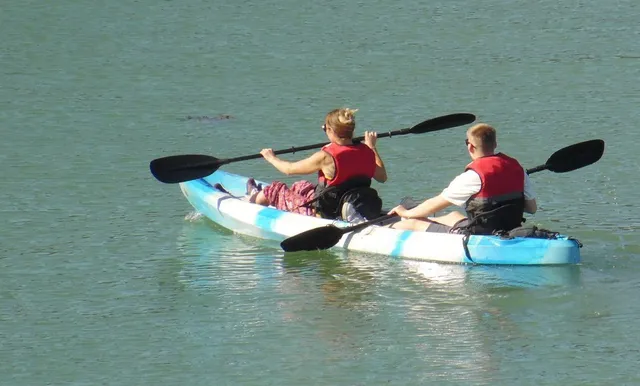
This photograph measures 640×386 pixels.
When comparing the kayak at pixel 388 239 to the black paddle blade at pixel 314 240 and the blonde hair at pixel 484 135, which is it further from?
the blonde hair at pixel 484 135

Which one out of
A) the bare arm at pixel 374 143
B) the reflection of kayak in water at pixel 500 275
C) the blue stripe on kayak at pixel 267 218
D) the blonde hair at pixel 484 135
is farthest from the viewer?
the blue stripe on kayak at pixel 267 218

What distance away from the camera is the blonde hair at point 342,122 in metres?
9.05

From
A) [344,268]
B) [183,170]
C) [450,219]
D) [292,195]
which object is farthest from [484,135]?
[183,170]

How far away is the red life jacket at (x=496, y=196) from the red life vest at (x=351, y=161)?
84 cm

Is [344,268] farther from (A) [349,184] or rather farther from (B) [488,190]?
(B) [488,190]

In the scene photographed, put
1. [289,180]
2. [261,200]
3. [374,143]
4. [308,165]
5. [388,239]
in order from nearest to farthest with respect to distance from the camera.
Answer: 1. [388,239]
2. [308,165]
3. [374,143]
4. [261,200]
5. [289,180]

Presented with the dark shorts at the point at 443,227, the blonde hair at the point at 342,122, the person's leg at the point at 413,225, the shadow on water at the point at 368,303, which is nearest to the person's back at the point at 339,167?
the blonde hair at the point at 342,122

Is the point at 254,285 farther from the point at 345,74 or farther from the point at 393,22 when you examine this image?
the point at 393,22

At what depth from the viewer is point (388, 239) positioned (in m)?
9.07

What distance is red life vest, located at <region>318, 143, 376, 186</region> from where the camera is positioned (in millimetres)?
9133

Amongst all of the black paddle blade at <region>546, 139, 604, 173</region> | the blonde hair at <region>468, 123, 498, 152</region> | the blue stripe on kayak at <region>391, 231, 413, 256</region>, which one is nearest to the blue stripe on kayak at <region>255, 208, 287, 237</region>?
the blue stripe on kayak at <region>391, 231, 413, 256</region>

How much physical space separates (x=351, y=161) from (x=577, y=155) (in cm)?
166

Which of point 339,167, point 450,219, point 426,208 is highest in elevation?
point 339,167

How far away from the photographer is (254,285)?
28.0 feet
